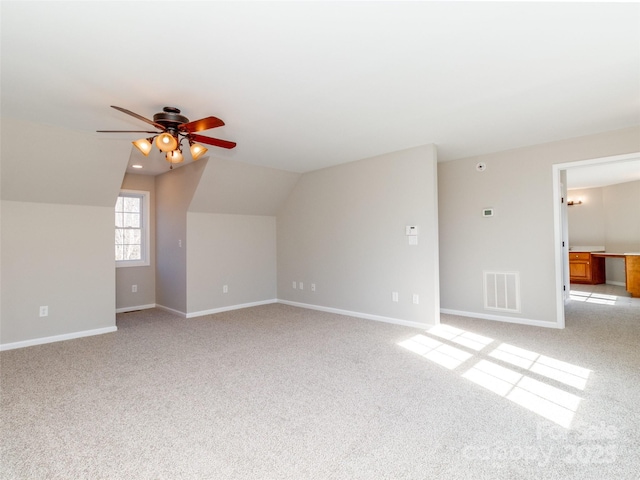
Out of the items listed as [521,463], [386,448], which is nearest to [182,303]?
[386,448]

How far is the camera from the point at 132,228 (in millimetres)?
6078

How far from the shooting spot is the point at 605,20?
1953 mm

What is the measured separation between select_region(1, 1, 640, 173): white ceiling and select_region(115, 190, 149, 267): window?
9.02ft

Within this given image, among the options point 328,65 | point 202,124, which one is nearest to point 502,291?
point 328,65

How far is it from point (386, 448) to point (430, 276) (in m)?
2.79

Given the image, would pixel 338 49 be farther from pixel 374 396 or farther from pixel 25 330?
pixel 25 330

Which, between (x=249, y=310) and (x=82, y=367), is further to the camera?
(x=249, y=310)

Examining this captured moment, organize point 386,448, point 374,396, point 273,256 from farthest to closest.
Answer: point 273,256, point 374,396, point 386,448

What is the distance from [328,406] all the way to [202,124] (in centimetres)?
244

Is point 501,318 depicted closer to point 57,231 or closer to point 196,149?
point 196,149

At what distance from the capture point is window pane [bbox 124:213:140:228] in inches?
237

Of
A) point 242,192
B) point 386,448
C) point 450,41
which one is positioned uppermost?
point 450,41

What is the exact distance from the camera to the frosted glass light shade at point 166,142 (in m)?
2.92

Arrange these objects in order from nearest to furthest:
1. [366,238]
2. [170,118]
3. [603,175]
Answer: [170,118]
[366,238]
[603,175]
